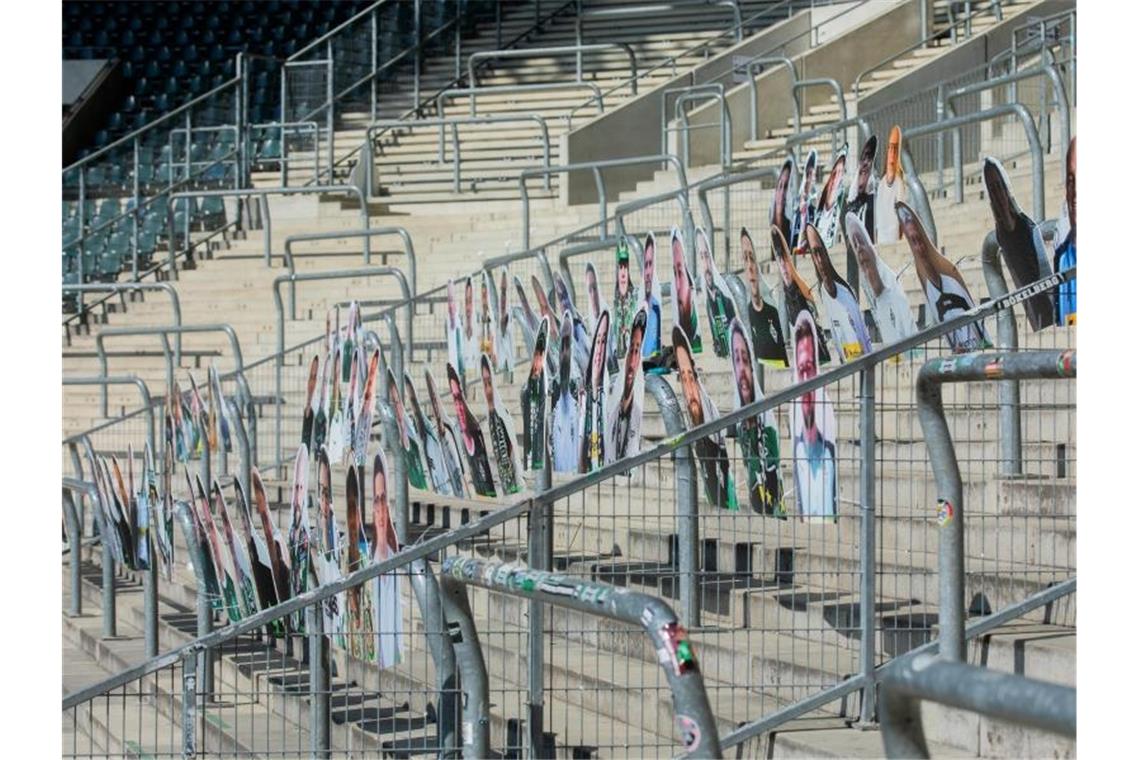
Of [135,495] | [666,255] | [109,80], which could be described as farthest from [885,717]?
[109,80]

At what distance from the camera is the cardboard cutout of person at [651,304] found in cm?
909

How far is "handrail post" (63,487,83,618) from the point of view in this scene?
11055 mm

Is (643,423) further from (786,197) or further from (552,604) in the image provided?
(552,604)

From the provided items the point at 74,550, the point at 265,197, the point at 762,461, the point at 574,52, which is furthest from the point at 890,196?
the point at 574,52

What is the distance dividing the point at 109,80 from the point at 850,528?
20.8 metres

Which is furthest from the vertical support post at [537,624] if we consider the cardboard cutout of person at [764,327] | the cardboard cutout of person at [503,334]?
the cardboard cutout of person at [503,334]

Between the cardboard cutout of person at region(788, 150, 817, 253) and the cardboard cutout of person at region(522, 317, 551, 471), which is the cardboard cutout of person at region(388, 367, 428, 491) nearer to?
the cardboard cutout of person at region(522, 317, 551, 471)

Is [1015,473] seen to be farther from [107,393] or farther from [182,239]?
[182,239]

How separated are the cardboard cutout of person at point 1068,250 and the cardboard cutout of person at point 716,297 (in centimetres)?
172

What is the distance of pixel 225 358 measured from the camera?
52.6 feet

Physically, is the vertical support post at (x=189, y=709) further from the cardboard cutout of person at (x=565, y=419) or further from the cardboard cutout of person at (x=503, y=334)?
the cardboard cutout of person at (x=503, y=334)

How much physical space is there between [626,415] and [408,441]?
43.9 inches

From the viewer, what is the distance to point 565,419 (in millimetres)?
6848
